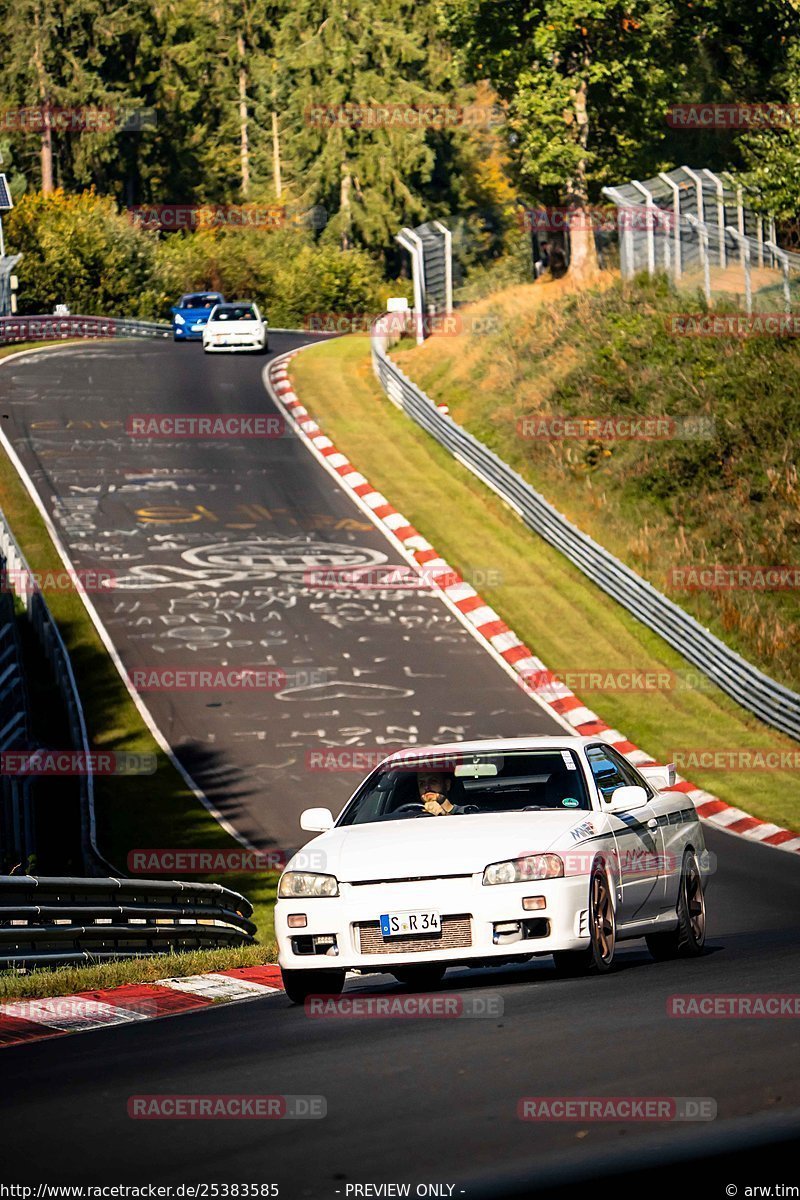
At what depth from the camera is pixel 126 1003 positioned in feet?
34.0

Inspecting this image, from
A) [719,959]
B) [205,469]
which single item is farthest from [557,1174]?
[205,469]

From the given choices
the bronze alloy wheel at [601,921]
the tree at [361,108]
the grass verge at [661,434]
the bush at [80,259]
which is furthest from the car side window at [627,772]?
the tree at [361,108]

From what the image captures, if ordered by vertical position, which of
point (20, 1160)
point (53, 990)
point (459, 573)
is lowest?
point (459, 573)

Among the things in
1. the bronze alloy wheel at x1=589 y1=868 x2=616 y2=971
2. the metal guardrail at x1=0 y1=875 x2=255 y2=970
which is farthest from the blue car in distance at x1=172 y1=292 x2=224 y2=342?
the bronze alloy wheel at x1=589 y1=868 x2=616 y2=971

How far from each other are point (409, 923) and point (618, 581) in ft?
71.5

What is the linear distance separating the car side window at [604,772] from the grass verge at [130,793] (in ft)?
11.6

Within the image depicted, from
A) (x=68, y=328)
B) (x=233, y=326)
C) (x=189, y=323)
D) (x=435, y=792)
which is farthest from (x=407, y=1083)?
(x=68, y=328)

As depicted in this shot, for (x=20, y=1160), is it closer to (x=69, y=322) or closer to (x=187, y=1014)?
(x=187, y=1014)

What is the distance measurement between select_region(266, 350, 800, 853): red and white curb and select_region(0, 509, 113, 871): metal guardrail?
6.65 metres

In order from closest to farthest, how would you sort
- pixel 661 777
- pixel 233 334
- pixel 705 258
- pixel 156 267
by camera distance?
1. pixel 661 777
2. pixel 705 258
3. pixel 233 334
4. pixel 156 267

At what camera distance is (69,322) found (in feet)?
193

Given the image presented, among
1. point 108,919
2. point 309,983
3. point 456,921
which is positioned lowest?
point 108,919

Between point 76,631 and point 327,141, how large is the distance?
68.6m

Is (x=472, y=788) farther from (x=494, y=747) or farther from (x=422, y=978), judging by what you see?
(x=422, y=978)
